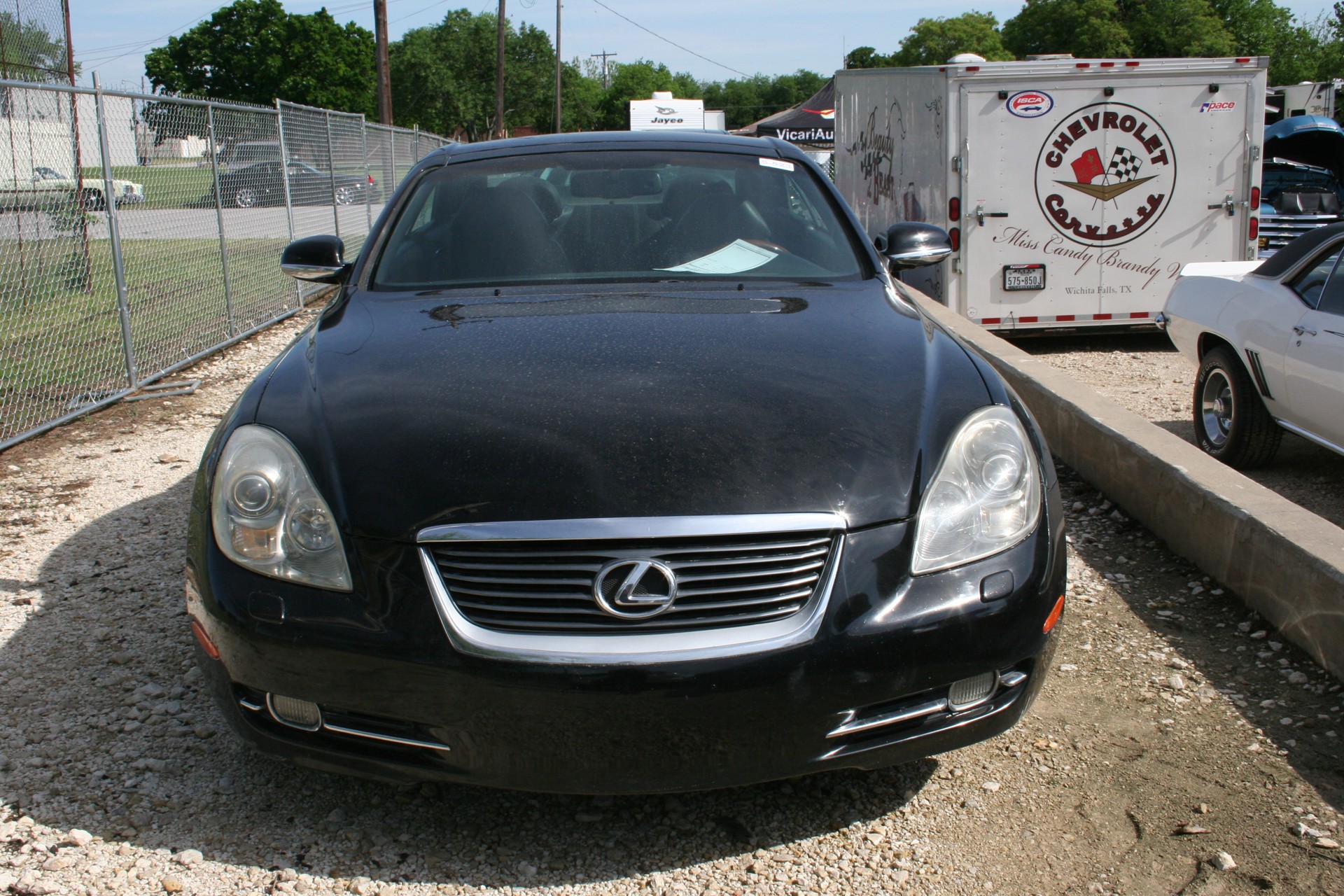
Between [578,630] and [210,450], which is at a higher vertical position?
[210,450]

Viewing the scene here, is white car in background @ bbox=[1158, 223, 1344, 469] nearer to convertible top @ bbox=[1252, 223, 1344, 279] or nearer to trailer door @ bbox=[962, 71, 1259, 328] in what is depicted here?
convertible top @ bbox=[1252, 223, 1344, 279]

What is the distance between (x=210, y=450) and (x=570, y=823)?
1.23 m

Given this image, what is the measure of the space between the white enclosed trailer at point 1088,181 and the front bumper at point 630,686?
7.68 meters

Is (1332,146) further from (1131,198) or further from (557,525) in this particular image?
(557,525)

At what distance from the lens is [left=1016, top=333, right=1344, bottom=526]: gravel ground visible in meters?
5.59

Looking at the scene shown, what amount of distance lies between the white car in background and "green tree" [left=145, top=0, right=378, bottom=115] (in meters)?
76.3

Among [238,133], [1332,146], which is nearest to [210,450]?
[238,133]

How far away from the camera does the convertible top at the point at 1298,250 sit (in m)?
5.48

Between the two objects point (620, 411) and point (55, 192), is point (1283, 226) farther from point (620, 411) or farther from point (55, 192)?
point (620, 411)

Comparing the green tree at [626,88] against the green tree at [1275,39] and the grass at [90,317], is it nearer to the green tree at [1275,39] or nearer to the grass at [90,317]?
the green tree at [1275,39]

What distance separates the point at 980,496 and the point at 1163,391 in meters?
6.23

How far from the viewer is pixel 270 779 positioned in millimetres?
2883

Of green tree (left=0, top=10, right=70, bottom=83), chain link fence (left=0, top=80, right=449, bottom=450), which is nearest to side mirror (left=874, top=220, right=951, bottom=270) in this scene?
chain link fence (left=0, top=80, right=449, bottom=450)

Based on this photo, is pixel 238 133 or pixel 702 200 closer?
pixel 702 200
